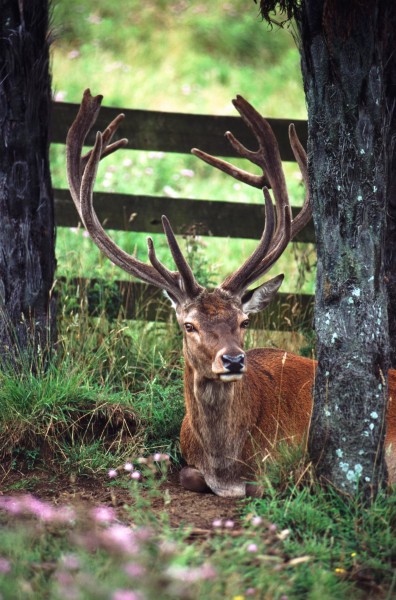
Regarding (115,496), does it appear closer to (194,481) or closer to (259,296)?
(194,481)

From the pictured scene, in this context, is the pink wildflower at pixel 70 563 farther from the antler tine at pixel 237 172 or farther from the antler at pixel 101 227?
the antler tine at pixel 237 172

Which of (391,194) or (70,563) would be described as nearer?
(70,563)

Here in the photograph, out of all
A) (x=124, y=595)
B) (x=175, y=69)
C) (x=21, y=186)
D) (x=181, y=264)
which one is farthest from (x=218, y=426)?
(x=175, y=69)

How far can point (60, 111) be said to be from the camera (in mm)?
8484

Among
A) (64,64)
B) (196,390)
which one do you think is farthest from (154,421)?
(64,64)

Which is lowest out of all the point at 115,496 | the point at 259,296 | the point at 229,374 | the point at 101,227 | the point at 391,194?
the point at 115,496

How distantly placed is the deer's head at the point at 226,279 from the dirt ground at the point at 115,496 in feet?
2.24

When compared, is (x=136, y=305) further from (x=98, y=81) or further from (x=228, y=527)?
(x=98, y=81)

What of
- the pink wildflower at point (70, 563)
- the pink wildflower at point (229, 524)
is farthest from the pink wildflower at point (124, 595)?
the pink wildflower at point (229, 524)

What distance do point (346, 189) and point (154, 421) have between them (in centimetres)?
212

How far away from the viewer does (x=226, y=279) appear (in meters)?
5.81

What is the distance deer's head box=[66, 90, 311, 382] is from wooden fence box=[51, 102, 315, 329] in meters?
1.67

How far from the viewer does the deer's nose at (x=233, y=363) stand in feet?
16.9

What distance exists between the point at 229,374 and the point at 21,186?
85.4 inches
